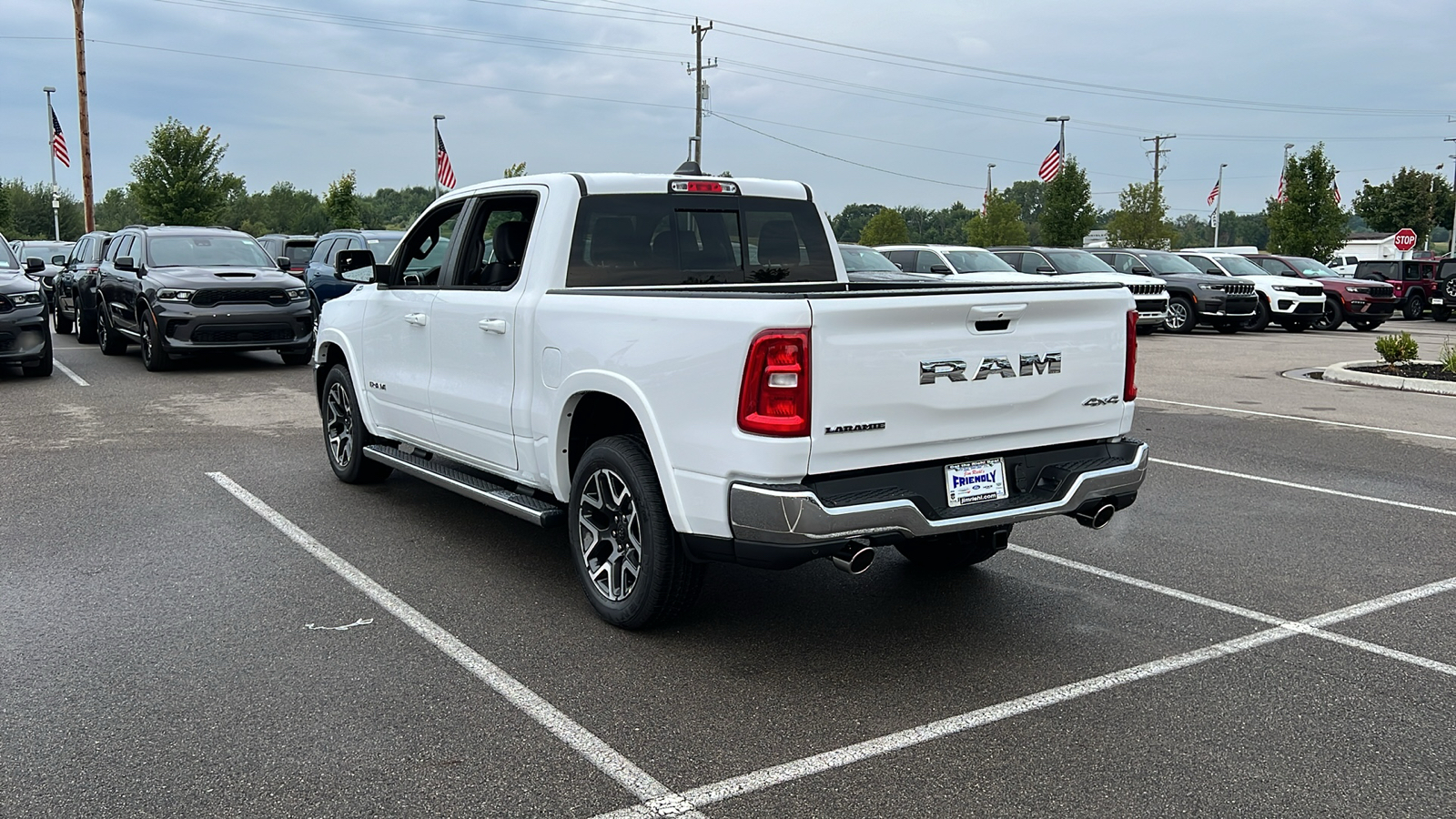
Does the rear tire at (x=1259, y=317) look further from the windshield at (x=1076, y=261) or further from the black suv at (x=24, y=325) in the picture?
the black suv at (x=24, y=325)

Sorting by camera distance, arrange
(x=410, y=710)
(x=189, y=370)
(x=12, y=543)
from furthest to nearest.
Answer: (x=189, y=370) → (x=12, y=543) → (x=410, y=710)

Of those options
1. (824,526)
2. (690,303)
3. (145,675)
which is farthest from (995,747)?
(145,675)

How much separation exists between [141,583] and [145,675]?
54.2 inches

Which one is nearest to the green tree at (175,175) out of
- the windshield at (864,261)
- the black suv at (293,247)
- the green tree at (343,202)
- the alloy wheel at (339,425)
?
the green tree at (343,202)

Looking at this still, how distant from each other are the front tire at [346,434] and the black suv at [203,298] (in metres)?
7.53

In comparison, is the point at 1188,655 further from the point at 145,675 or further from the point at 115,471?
the point at 115,471

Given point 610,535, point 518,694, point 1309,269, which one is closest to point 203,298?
point 610,535

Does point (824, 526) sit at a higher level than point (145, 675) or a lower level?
higher

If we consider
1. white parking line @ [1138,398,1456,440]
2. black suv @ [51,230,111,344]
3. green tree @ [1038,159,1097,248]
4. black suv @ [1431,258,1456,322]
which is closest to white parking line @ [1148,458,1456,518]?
white parking line @ [1138,398,1456,440]

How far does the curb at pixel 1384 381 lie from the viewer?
1434cm

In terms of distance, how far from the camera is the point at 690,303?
A: 4.50 metres

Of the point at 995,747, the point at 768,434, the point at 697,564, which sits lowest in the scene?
the point at 995,747

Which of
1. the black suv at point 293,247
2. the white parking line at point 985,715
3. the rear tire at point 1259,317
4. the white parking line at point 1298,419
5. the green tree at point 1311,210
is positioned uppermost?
the green tree at point 1311,210

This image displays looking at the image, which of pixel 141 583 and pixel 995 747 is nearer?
pixel 995 747
